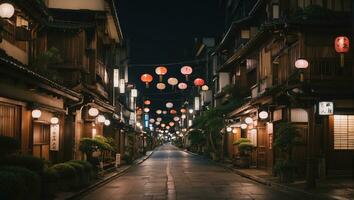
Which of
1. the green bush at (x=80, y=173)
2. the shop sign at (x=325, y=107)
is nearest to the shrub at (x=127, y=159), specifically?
the green bush at (x=80, y=173)

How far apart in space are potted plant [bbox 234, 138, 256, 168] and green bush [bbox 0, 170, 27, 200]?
3001cm

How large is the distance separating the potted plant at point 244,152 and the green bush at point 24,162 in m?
26.7

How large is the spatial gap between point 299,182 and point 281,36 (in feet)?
30.8

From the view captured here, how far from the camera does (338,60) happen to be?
30.4m

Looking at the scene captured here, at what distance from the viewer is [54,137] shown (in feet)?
90.4

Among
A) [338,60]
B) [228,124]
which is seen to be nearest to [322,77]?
[338,60]

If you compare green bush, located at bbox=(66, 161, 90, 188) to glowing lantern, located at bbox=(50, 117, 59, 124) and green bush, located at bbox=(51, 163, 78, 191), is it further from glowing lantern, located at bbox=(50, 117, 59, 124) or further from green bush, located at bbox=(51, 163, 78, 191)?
glowing lantern, located at bbox=(50, 117, 59, 124)

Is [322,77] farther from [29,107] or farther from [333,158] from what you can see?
[29,107]

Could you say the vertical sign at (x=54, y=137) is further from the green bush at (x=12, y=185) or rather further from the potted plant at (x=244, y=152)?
the potted plant at (x=244, y=152)

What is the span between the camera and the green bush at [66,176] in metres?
22.6

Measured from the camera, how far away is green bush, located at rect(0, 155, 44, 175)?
17266 mm

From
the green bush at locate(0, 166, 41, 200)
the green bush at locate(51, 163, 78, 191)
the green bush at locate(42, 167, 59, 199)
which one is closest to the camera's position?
the green bush at locate(0, 166, 41, 200)

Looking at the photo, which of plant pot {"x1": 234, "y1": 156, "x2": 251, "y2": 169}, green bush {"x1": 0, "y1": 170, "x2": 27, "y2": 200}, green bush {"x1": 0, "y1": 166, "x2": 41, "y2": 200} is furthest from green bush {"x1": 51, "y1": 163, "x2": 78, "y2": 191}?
plant pot {"x1": 234, "y1": 156, "x2": 251, "y2": 169}

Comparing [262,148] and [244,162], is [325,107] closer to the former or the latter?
[262,148]
